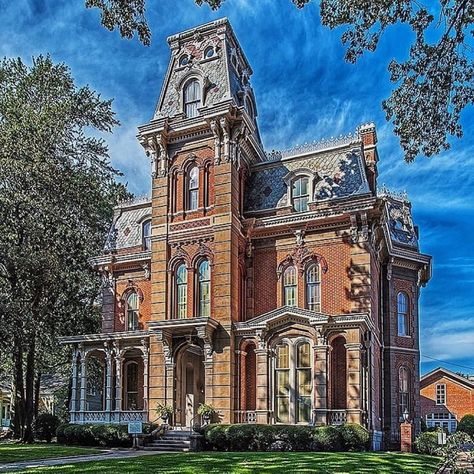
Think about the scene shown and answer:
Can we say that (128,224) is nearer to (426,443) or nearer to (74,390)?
(74,390)

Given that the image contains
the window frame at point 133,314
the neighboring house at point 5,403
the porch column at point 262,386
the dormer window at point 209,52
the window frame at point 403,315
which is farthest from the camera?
the neighboring house at point 5,403

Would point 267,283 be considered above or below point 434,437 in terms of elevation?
above

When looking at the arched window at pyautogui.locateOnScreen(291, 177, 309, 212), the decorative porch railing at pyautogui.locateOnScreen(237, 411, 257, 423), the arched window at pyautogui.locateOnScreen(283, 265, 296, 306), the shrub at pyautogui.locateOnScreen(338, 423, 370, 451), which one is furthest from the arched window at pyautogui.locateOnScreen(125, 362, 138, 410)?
the shrub at pyautogui.locateOnScreen(338, 423, 370, 451)

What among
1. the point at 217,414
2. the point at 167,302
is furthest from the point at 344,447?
the point at 167,302

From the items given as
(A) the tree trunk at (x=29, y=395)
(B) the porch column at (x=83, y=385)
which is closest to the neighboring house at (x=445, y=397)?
(A) the tree trunk at (x=29, y=395)

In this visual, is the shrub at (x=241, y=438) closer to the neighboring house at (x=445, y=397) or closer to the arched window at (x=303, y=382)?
the arched window at (x=303, y=382)

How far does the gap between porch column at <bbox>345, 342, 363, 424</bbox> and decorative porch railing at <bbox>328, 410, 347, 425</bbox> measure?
0.52ft

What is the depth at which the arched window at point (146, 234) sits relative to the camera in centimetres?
2860

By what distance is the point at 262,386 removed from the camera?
22.3m

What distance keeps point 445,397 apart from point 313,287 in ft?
107

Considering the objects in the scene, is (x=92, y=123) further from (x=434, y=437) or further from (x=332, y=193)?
(x=434, y=437)

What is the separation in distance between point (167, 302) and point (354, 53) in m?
15.0

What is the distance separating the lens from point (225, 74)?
86.5 feet

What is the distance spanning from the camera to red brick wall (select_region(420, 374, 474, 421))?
50562mm
